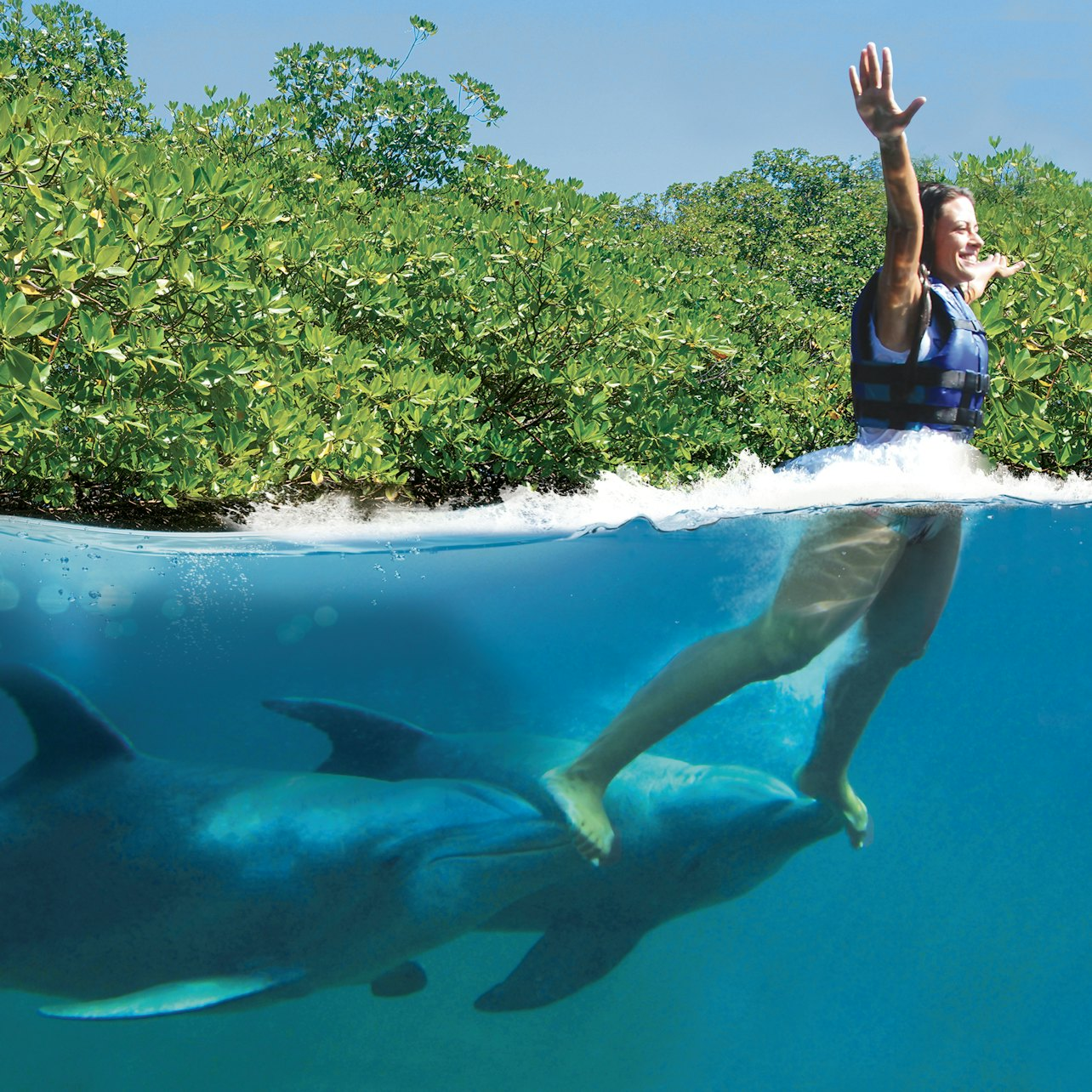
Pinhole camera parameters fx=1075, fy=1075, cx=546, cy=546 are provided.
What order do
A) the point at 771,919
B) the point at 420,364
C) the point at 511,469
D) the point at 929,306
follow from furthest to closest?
the point at 511,469 < the point at 420,364 < the point at 771,919 < the point at 929,306

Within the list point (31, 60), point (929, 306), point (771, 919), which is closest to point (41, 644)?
point (771, 919)

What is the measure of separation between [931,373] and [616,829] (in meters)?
2.09

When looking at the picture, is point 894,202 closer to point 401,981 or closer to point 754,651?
point 754,651

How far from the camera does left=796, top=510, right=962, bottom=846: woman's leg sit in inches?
172

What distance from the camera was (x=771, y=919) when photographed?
4.62 meters

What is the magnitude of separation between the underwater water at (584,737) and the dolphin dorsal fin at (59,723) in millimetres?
51

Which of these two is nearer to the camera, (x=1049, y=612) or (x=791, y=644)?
(x=791, y=644)

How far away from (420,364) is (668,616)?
10.1ft

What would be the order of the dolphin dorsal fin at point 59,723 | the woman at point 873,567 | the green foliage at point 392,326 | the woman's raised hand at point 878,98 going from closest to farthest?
the woman's raised hand at point 878,98, the woman at point 873,567, the dolphin dorsal fin at point 59,723, the green foliage at point 392,326

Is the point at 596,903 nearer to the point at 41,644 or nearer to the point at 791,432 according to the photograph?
the point at 41,644

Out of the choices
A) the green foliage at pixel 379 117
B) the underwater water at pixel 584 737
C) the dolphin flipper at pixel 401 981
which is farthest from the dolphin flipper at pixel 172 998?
the green foliage at pixel 379 117

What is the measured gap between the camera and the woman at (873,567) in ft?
12.6

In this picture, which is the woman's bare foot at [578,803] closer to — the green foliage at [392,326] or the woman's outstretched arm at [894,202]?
the woman's outstretched arm at [894,202]

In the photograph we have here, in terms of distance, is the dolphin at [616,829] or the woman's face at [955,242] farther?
the dolphin at [616,829]
